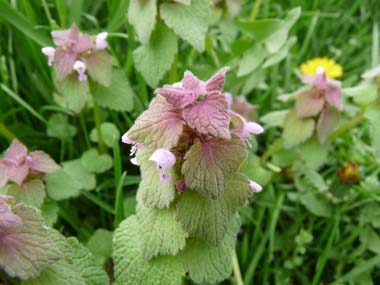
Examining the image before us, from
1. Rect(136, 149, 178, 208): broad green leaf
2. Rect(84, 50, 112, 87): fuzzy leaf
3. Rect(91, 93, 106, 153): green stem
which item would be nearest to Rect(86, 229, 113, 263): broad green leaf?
Rect(91, 93, 106, 153): green stem

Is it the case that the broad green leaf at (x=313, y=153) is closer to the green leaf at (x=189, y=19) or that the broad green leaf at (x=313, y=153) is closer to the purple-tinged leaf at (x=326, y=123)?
the purple-tinged leaf at (x=326, y=123)

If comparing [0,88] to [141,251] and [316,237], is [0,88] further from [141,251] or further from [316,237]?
[316,237]

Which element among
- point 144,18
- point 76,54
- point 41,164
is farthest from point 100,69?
point 41,164

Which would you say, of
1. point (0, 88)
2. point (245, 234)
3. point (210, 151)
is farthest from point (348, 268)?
point (0, 88)

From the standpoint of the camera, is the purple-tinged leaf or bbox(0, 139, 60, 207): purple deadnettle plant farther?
the purple-tinged leaf

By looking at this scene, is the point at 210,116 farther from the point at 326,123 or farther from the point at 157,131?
the point at 326,123

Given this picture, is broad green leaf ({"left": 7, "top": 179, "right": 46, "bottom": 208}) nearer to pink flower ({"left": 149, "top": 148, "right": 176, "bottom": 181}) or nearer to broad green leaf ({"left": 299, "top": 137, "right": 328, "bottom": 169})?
pink flower ({"left": 149, "top": 148, "right": 176, "bottom": 181})
